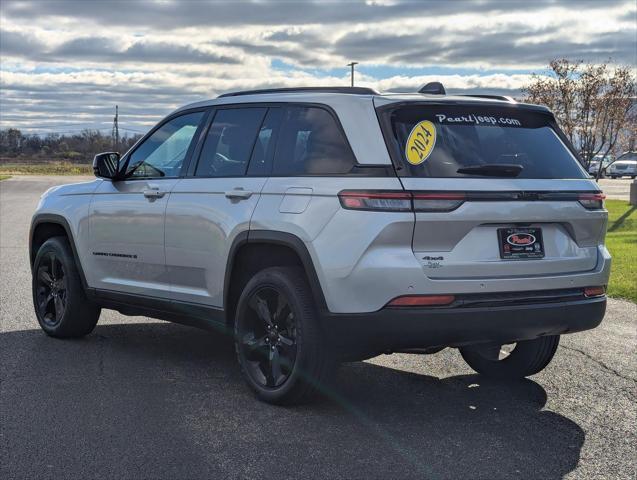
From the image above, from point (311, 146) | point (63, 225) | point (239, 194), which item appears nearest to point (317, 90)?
point (311, 146)

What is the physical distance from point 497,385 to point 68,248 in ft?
12.3

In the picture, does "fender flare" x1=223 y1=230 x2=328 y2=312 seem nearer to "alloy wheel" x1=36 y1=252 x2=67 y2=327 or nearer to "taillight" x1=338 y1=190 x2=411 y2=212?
"taillight" x1=338 y1=190 x2=411 y2=212

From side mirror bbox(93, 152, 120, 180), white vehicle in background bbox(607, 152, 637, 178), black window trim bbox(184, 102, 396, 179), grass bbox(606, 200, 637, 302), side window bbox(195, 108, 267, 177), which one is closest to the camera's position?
black window trim bbox(184, 102, 396, 179)

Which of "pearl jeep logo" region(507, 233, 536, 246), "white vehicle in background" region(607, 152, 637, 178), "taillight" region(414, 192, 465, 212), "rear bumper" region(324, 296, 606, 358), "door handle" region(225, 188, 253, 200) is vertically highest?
"taillight" region(414, 192, 465, 212)

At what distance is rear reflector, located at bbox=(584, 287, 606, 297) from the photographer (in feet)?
17.4

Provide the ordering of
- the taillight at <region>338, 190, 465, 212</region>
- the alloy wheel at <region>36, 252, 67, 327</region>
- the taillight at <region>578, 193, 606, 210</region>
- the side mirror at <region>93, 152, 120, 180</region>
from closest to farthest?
the taillight at <region>338, 190, 465, 212</region>
the taillight at <region>578, 193, 606, 210</region>
the side mirror at <region>93, 152, 120, 180</region>
the alloy wheel at <region>36, 252, 67, 327</region>

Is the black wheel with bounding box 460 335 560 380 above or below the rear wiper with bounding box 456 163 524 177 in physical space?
below

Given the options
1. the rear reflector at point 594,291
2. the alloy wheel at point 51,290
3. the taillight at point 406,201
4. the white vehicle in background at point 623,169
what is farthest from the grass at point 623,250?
the white vehicle in background at point 623,169

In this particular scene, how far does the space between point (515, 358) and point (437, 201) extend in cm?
182

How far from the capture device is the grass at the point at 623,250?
10.5m

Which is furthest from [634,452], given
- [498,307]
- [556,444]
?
[498,307]

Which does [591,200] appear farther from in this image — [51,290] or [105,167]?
[51,290]

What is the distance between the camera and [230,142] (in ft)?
19.6

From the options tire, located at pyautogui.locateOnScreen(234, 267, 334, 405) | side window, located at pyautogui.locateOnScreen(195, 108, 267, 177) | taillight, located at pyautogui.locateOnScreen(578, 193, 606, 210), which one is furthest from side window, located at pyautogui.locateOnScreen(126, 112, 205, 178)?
taillight, located at pyautogui.locateOnScreen(578, 193, 606, 210)
